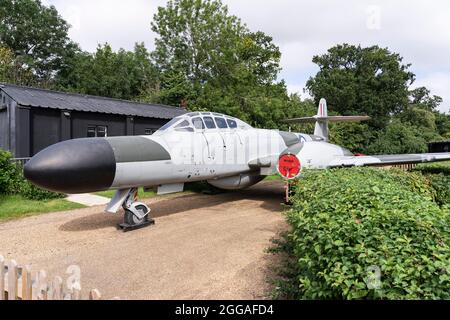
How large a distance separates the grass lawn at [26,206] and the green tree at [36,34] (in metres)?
38.7

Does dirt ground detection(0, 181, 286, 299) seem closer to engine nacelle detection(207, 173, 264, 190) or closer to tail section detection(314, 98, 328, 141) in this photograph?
engine nacelle detection(207, 173, 264, 190)

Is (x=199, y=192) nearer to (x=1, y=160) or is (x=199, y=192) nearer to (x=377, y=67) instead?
(x=1, y=160)

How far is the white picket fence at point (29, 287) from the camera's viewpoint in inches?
116

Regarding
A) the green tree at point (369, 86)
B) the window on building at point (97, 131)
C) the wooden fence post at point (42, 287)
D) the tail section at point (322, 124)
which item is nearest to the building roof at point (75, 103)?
the window on building at point (97, 131)

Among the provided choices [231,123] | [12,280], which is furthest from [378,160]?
[12,280]

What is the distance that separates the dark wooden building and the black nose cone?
927 cm

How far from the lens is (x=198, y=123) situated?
8523mm

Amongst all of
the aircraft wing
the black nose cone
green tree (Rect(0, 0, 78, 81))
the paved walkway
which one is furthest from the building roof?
green tree (Rect(0, 0, 78, 81))

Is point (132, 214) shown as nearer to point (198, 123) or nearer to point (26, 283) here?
point (198, 123)

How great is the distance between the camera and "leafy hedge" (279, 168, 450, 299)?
2.15 metres

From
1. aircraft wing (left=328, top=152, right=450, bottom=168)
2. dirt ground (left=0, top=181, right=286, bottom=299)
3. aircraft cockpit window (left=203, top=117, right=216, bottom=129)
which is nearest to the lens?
dirt ground (left=0, top=181, right=286, bottom=299)

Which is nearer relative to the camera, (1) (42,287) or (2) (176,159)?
(1) (42,287)

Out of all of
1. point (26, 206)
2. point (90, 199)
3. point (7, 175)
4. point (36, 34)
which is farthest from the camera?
point (36, 34)

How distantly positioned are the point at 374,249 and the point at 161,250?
416 centimetres
